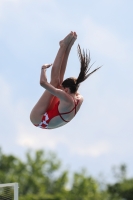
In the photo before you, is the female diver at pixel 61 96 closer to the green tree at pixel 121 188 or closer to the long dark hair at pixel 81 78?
the long dark hair at pixel 81 78

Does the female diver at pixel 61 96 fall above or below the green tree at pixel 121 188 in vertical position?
below

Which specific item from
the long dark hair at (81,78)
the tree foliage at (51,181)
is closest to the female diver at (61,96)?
the long dark hair at (81,78)

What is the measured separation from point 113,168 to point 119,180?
179 cm

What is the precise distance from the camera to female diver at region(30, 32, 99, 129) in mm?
10820

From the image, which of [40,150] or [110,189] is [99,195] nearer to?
[110,189]

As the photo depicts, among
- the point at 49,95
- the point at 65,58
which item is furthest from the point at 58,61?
the point at 49,95

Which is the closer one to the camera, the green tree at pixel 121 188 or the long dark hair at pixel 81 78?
the long dark hair at pixel 81 78

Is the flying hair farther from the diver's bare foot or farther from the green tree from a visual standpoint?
the green tree

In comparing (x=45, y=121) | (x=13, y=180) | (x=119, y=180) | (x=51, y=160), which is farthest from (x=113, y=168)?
(x=45, y=121)

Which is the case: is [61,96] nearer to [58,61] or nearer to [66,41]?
[58,61]

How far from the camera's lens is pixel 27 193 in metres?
51.8

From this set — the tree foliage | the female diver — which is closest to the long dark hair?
the female diver

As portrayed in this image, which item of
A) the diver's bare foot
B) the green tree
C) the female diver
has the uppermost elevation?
the green tree

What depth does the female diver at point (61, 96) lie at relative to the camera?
1082 cm
